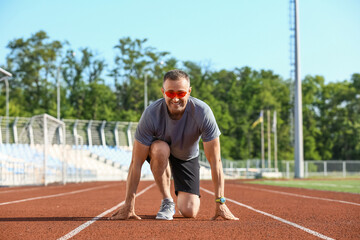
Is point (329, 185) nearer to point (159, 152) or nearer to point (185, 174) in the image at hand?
point (185, 174)

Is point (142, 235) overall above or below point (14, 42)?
below

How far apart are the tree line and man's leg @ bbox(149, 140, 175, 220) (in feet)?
141

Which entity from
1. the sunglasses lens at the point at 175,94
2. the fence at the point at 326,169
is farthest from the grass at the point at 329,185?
the fence at the point at 326,169

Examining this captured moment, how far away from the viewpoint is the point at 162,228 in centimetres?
589

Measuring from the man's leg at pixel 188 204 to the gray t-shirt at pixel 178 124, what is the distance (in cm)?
91

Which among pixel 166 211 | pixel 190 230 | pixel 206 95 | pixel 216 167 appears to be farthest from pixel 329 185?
pixel 206 95

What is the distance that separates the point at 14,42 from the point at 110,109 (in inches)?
492

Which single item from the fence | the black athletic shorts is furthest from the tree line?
the black athletic shorts

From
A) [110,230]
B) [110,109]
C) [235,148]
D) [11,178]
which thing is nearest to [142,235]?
[110,230]

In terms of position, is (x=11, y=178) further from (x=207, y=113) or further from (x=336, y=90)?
(x=336, y=90)

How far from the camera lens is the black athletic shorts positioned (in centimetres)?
713

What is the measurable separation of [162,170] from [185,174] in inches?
19.1

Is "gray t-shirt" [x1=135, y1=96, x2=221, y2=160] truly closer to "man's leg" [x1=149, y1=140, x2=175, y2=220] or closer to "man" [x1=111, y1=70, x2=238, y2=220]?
"man" [x1=111, y1=70, x2=238, y2=220]

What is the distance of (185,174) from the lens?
7.17 metres
